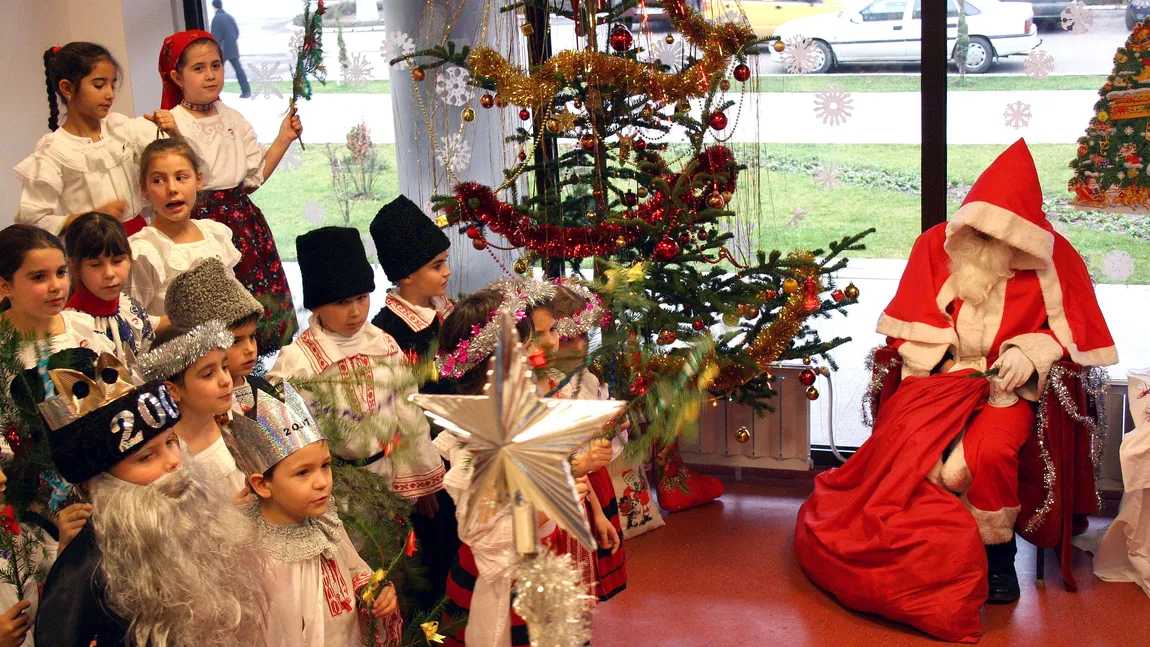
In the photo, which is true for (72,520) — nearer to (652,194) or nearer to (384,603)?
(384,603)

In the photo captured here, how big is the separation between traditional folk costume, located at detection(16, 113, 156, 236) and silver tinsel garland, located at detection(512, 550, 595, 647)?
3.19 m

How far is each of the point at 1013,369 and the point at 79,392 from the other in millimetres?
2967

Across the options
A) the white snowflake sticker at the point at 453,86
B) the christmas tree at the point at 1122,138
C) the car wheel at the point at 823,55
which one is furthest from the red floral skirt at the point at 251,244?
the christmas tree at the point at 1122,138

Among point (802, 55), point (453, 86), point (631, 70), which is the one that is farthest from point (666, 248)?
point (453, 86)

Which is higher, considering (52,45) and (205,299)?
(52,45)

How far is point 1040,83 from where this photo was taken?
446cm

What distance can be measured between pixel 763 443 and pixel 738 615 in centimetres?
110

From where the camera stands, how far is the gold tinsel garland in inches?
154

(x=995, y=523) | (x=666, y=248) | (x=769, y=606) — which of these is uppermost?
(x=666, y=248)

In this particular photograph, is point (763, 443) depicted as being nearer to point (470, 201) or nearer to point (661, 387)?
point (470, 201)

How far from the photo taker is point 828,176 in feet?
15.8

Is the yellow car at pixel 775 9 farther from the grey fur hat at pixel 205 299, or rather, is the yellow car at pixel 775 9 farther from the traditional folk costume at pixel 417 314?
the grey fur hat at pixel 205 299

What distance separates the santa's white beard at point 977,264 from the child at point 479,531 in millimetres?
1953

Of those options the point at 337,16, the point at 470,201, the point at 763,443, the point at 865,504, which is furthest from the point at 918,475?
the point at 337,16
